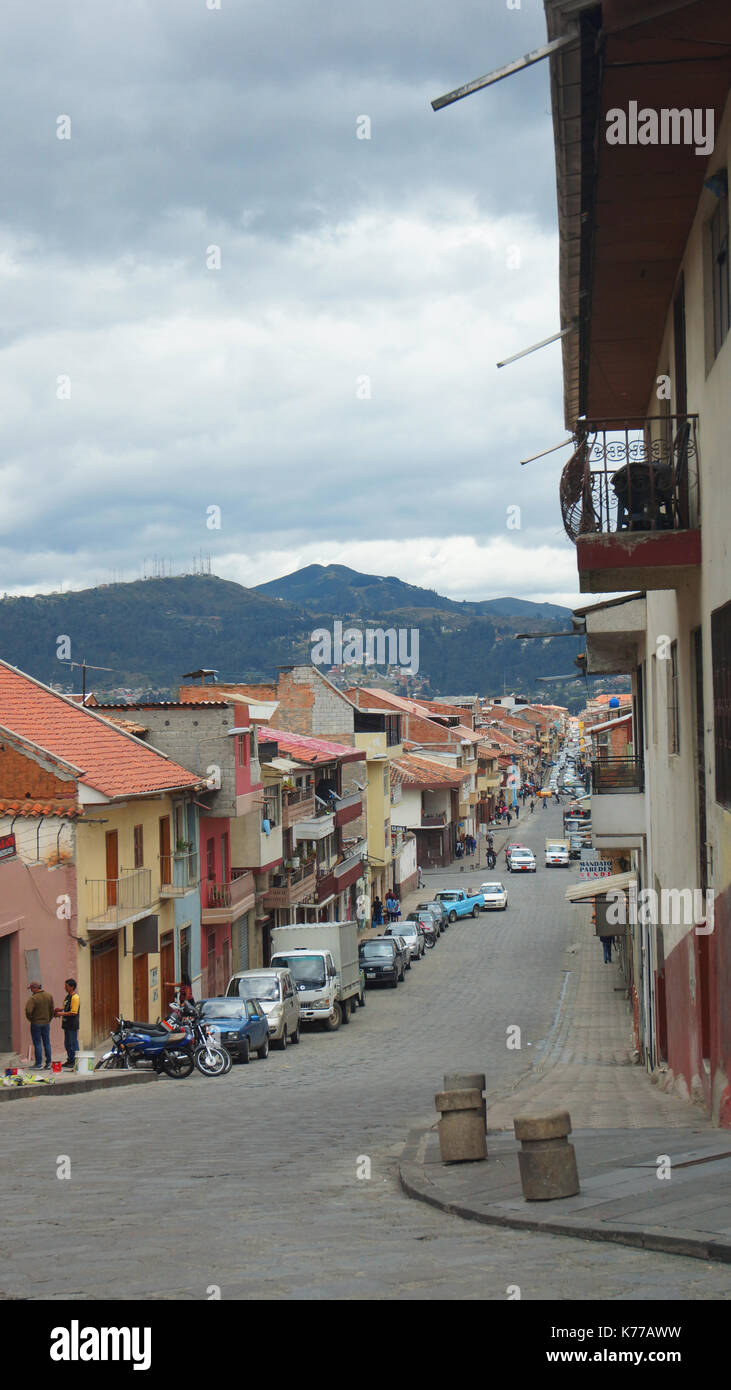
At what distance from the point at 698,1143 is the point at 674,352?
7540mm

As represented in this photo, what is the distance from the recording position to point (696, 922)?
43.3 ft

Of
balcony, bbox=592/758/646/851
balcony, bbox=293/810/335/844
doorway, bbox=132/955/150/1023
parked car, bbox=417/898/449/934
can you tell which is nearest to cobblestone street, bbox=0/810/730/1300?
balcony, bbox=592/758/646/851

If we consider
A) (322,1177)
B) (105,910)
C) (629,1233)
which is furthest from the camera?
(105,910)

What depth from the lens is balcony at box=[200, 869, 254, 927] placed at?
1453 inches

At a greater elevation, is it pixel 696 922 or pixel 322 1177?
pixel 696 922

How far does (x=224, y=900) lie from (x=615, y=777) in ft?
63.2

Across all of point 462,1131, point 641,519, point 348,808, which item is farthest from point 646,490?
point 348,808

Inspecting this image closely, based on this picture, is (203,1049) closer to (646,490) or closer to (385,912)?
(646,490)

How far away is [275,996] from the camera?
29062 mm

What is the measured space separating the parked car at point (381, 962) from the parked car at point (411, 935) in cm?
493

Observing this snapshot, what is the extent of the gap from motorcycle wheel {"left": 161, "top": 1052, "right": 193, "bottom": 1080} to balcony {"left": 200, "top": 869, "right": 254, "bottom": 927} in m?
14.1

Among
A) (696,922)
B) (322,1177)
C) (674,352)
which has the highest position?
(674,352)

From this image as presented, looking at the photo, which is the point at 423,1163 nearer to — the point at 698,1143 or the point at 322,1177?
the point at 322,1177
